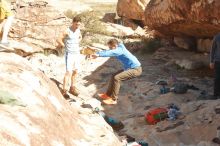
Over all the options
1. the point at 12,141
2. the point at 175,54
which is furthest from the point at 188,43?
the point at 12,141

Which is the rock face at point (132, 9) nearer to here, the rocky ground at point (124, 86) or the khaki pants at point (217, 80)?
the rocky ground at point (124, 86)

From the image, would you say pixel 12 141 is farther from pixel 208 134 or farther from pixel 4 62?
pixel 208 134

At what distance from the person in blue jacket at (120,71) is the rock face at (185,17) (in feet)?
8.53

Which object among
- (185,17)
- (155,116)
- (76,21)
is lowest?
(155,116)

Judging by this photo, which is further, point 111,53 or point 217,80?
point 217,80

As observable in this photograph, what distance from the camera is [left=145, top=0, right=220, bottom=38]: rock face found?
1075 centimetres

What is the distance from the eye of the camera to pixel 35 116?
213 inches

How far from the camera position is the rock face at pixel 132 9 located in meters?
19.1

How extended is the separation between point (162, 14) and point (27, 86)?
23.9 ft

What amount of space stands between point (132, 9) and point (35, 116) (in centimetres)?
1463

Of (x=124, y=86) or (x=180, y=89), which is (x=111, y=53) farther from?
(x=124, y=86)

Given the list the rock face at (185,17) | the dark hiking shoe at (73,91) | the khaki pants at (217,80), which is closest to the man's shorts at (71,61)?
the dark hiking shoe at (73,91)

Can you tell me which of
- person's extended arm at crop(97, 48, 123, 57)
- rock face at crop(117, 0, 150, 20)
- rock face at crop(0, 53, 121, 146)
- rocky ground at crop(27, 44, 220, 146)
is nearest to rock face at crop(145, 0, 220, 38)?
rocky ground at crop(27, 44, 220, 146)

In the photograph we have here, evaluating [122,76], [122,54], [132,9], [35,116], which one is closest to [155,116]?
[122,76]
